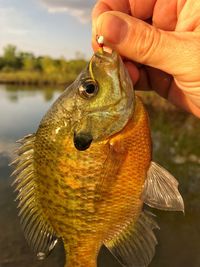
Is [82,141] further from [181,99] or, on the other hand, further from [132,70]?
[181,99]

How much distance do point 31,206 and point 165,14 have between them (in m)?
1.96

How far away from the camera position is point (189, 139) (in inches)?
741

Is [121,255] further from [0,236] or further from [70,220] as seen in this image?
[0,236]

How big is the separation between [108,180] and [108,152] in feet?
0.51

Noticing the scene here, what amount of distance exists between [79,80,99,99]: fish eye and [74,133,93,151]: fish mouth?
0.80ft

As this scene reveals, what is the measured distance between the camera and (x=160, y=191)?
2.37 m

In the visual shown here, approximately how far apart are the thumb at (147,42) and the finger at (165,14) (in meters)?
0.70

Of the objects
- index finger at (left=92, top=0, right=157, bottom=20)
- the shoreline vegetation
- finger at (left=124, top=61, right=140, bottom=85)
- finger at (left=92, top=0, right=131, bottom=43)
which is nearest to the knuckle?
finger at (left=124, top=61, right=140, bottom=85)

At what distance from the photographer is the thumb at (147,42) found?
8.32 ft

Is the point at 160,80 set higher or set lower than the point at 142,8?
lower

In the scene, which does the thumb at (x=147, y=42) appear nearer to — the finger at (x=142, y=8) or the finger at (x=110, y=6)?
the finger at (x=110, y=6)

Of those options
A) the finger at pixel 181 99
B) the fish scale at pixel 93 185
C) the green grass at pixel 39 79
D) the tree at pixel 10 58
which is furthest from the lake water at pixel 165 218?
the tree at pixel 10 58

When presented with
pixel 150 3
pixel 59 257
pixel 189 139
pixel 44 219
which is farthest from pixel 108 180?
pixel 189 139

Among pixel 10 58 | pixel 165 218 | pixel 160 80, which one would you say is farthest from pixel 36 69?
pixel 160 80
